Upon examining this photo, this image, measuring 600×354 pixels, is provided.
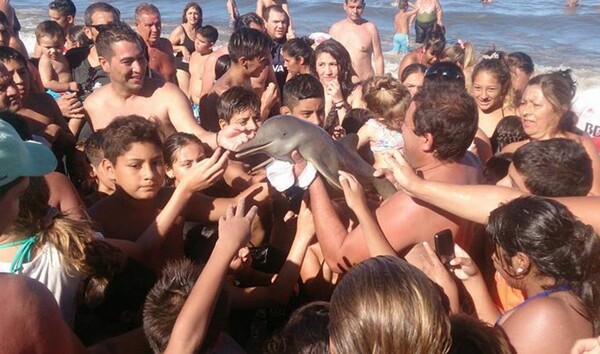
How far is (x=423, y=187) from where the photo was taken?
2498 millimetres

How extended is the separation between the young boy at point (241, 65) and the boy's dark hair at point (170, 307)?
2.69 m

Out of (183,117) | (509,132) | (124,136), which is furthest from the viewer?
(509,132)

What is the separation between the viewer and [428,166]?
272 cm

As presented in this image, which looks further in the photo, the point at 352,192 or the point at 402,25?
the point at 402,25

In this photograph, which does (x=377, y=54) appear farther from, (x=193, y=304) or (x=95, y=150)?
(x=193, y=304)

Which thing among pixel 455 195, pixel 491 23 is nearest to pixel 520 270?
pixel 455 195

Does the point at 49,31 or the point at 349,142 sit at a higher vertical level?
the point at 349,142

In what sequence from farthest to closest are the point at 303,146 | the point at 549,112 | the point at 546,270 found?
1. the point at 549,112
2. the point at 303,146
3. the point at 546,270

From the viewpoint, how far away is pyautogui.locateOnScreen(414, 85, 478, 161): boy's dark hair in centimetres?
258

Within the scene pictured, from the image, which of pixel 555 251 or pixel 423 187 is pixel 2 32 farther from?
pixel 555 251

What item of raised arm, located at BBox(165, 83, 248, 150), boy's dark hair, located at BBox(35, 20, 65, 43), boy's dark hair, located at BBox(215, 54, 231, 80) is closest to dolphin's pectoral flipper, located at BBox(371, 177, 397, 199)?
raised arm, located at BBox(165, 83, 248, 150)

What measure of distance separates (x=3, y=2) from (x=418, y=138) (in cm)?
705

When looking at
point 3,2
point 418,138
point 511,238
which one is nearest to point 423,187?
point 418,138

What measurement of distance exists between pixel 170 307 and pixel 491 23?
19.4m
